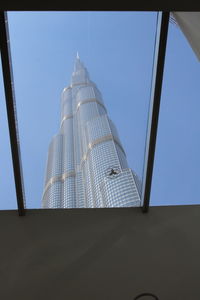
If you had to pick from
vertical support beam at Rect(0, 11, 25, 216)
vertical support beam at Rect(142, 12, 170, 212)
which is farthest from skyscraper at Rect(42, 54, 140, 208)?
vertical support beam at Rect(0, 11, 25, 216)

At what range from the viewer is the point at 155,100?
3.80 metres

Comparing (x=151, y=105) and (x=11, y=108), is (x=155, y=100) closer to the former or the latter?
(x=151, y=105)

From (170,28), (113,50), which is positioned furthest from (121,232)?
(113,50)

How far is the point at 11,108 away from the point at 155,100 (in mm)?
1494

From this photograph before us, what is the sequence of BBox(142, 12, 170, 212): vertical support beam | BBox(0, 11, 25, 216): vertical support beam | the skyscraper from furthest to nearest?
1. the skyscraper
2. BBox(142, 12, 170, 212): vertical support beam
3. BBox(0, 11, 25, 216): vertical support beam

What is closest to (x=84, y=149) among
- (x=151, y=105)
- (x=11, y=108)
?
(x=151, y=105)

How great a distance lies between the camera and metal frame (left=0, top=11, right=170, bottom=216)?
3.35 meters

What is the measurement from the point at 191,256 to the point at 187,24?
231cm

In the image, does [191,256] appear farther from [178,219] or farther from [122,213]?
[122,213]

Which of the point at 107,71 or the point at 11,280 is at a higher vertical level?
the point at 107,71

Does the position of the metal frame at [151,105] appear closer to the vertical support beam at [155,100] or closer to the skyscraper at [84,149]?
the vertical support beam at [155,100]

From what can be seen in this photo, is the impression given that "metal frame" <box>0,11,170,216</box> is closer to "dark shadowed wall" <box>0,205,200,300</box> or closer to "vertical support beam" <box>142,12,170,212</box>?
"vertical support beam" <box>142,12,170,212</box>

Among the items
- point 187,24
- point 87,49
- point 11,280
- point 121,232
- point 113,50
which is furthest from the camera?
point 87,49

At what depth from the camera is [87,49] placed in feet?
27.3
